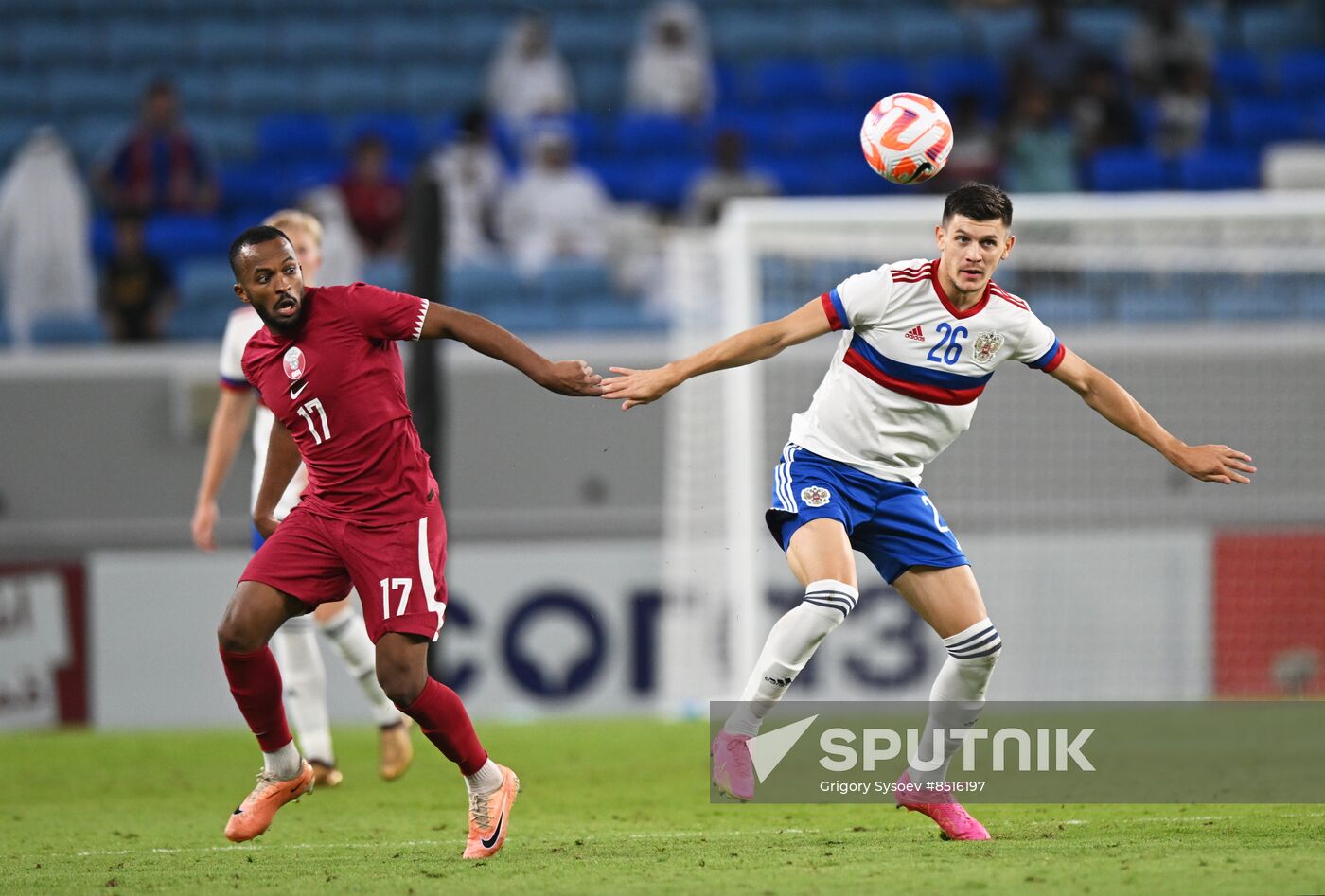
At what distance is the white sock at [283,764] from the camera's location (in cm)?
613

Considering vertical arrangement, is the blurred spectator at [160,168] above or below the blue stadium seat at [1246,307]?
above

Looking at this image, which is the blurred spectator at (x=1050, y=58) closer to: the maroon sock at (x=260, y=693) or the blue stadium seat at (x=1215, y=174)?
the blue stadium seat at (x=1215, y=174)

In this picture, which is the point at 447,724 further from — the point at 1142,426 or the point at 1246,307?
the point at 1246,307

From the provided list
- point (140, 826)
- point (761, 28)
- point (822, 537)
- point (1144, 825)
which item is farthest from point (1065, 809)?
point (761, 28)

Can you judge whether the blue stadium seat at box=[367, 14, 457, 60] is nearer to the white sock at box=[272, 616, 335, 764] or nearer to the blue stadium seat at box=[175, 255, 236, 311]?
the blue stadium seat at box=[175, 255, 236, 311]

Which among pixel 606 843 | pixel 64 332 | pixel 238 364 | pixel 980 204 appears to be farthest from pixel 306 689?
pixel 64 332

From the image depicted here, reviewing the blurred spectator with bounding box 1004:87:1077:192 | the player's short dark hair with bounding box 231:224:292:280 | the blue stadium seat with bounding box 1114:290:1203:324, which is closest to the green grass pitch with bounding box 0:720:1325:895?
the player's short dark hair with bounding box 231:224:292:280

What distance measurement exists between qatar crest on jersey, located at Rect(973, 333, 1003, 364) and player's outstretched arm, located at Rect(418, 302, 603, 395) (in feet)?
4.31

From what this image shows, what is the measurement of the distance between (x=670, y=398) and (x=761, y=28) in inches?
191

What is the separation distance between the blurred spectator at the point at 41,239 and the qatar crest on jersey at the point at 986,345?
30.2 feet

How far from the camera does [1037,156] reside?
14.0 m

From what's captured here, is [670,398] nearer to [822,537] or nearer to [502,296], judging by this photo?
[502,296]

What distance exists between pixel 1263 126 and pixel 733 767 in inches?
441
